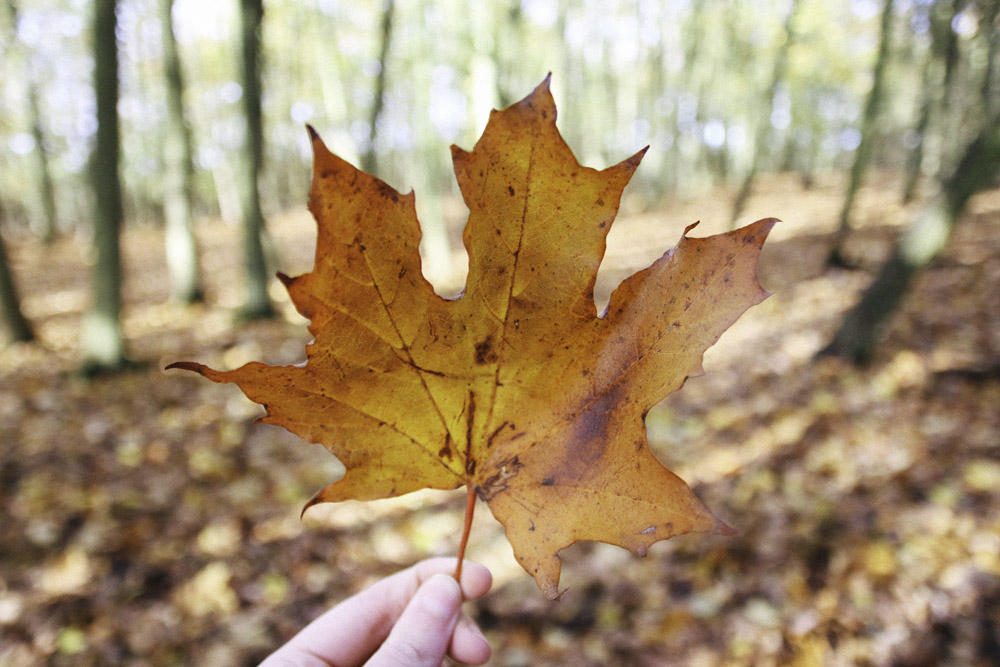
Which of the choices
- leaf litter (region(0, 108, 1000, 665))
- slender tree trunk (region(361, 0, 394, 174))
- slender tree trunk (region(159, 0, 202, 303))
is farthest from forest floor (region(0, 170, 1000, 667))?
slender tree trunk (region(361, 0, 394, 174))

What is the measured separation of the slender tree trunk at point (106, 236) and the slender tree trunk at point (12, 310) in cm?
148

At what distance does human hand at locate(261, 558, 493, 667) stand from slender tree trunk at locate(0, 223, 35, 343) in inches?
255

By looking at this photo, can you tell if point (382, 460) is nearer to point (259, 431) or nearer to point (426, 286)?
point (426, 286)

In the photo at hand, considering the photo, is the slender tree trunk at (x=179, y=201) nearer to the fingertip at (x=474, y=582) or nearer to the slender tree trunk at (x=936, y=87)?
the fingertip at (x=474, y=582)

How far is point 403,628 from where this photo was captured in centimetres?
108

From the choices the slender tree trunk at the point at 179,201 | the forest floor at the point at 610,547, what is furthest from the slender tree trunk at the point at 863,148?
the slender tree trunk at the point at 179,201

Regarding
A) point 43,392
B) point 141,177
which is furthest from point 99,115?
point 141,177

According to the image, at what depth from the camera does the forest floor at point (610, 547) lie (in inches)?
94.2

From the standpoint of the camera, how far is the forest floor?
2.39 metres

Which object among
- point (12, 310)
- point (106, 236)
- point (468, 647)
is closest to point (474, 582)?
point (468, 647)

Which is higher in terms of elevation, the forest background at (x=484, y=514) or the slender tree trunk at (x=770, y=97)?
the slender tree trunk at (x=770, y=97)

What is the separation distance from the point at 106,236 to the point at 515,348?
556cm

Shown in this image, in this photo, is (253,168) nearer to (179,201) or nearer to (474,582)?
(179,201)

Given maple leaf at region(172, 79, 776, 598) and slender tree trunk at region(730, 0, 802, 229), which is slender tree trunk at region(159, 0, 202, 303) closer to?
slender tree trunk at region(730, 0, 802, 229)
